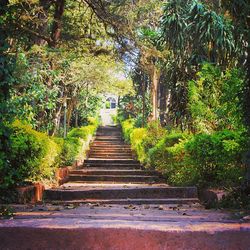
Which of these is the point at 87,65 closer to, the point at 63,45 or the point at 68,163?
the point at 63,45

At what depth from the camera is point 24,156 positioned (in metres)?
6.71

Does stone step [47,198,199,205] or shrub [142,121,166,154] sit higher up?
shrub [142,121,166,154]

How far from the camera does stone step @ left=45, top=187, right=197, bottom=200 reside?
25.1ft

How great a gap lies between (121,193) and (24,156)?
213 centimetres

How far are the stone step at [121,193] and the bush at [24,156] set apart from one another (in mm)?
547

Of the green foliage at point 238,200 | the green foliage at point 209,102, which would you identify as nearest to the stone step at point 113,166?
the green foliage at point 209,102

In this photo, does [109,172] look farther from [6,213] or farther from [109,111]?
[109,111]

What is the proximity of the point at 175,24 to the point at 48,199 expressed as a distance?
35.4 feet

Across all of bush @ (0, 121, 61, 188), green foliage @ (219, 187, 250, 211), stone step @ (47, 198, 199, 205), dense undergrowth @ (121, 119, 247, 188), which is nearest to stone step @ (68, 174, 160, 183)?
dense undergrowth @ (121, 119, 247, 188)

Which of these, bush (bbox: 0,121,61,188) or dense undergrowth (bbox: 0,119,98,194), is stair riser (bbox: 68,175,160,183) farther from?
bush (bbox: 0,121,61,188)

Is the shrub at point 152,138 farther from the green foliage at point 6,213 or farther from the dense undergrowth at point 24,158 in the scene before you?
the green foliage at point 6,213

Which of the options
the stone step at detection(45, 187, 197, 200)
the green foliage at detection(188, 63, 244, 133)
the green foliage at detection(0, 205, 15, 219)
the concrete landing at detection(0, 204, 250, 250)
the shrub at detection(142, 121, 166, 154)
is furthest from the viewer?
the shrub at detection(142, 121, 166, 154)

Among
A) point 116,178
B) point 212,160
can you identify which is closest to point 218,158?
point 212,160

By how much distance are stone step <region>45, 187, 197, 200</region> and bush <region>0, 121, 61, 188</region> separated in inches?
21.5
